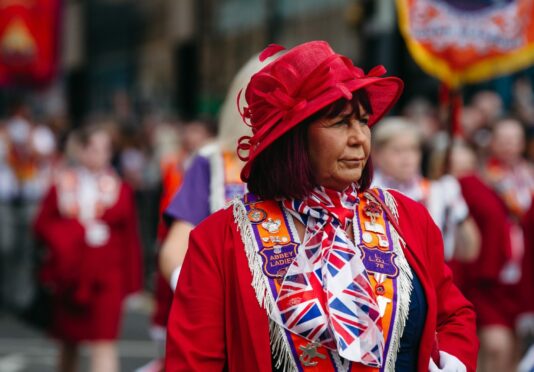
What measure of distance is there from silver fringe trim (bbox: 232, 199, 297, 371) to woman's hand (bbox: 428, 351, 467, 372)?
40 cm

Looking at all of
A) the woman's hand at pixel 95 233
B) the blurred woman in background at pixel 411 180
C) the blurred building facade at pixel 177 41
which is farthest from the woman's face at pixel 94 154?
the blurred building facade at pixel 177 41

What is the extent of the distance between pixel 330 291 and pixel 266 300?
0.17m

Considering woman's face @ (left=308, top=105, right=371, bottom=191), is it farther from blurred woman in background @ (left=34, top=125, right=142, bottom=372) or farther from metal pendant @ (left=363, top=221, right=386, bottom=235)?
blurred woman in background @ (left=34, top=125, right=142, bottom=372)

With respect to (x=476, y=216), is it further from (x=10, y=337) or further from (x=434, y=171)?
(x=10, y=337)

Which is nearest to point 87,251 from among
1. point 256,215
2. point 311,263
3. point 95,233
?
point 95,233

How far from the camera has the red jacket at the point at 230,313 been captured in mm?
3475

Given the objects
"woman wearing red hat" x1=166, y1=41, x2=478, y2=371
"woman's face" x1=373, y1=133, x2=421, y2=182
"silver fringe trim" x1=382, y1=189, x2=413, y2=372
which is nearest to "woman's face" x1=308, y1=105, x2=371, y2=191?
"woman wearing red hat" x1=166, y1=41, x2=478, y2=371

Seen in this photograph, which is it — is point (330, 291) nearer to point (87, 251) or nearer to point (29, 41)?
point (87, 251)

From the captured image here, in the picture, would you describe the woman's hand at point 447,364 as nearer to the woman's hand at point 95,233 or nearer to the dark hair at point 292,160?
the dark hair at point 292,160

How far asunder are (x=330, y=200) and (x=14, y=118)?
13969 millimetres

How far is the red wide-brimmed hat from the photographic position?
3496 millimetres

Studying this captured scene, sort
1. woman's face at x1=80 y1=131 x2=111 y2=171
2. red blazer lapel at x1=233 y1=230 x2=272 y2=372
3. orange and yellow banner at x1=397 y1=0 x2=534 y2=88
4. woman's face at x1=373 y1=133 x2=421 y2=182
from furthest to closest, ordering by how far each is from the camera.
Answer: woman's face at x1=80 y1=131 x2=111 y2=171 < orange and yellow banner at x1=397 y1=0 x2=534 y2=88 < woman's face at x1=373 y1=133 x2=421 y2=182 < red blazer lapel at x1=233 y1=230 x2=272 y2=372

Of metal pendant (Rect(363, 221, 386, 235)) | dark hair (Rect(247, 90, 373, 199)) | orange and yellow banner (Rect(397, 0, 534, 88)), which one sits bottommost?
metal pendant (Rect(363, 221, 386, 235))

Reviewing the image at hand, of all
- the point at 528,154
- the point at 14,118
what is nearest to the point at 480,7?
the point at 528,154
